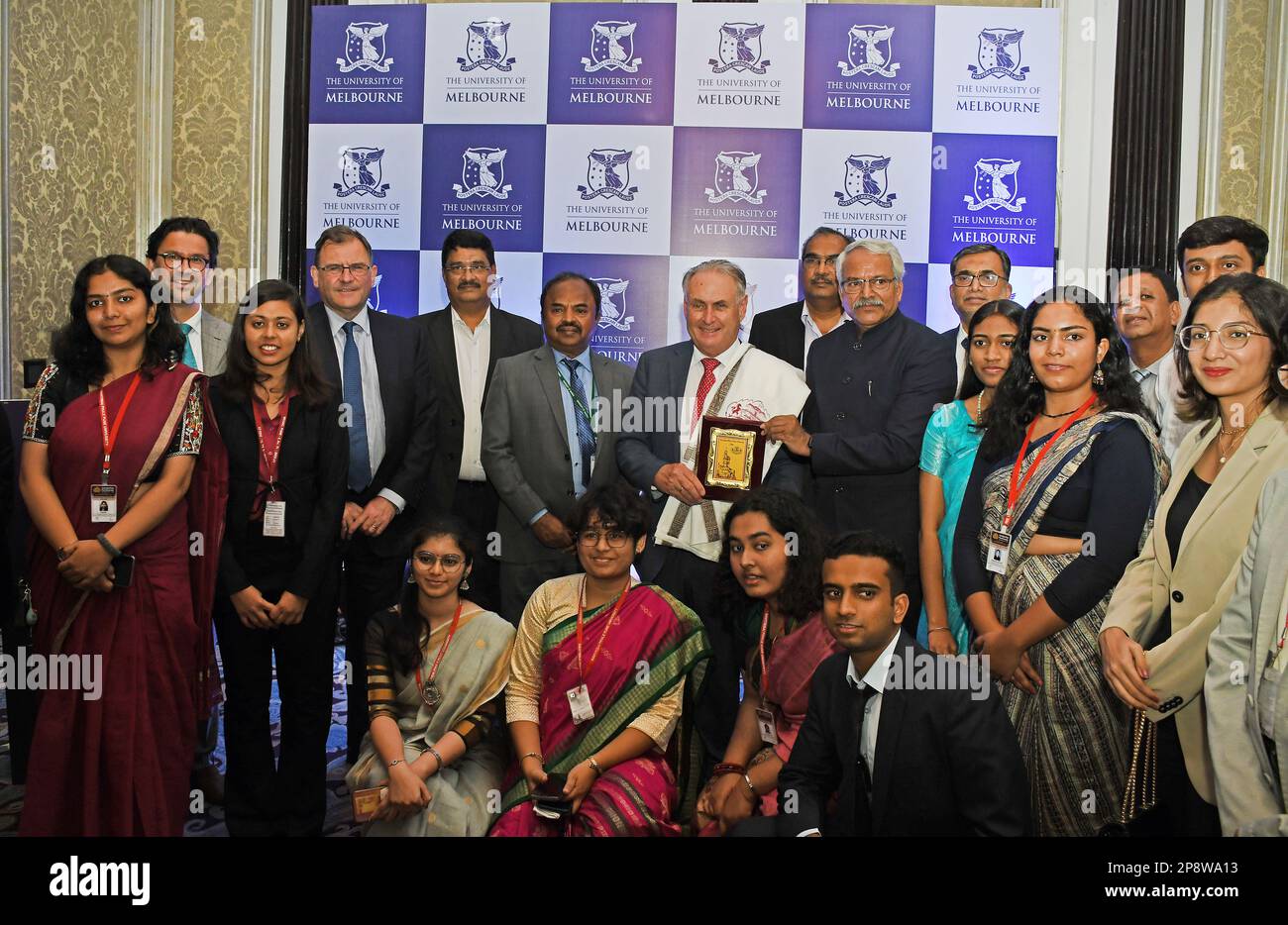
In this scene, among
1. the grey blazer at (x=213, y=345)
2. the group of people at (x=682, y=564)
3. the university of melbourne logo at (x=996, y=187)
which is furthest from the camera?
the university of melbourne logo at (x=996, y=187)

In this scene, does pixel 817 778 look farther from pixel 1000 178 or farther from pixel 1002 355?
pixel 1000 178

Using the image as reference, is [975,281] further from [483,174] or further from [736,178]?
[483,174]

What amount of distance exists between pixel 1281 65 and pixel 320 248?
5.25 meters

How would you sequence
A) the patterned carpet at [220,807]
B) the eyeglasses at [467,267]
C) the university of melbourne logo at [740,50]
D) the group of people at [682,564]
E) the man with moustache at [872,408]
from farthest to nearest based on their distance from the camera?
the university of melbourne logo at [740,50] → the eyeglasses at [467,267] → the man with moustache at [872,408] → the patterned carpet at [220,807] → the group of people at [682,564]

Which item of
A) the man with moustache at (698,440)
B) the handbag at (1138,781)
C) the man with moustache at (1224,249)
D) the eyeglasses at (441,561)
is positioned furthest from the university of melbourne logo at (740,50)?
the handbag at (1138,781)

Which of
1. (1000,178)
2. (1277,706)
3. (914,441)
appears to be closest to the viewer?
Result: (1277,706)

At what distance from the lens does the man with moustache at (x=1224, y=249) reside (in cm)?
365

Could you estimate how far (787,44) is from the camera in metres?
5.50

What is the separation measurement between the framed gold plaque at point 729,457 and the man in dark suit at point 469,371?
99 cm

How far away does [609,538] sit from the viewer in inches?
127

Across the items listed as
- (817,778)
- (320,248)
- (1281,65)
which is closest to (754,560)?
(817,778)

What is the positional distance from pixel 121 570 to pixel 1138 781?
2681mm

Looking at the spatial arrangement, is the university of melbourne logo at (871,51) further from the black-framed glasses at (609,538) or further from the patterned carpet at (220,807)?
the patterned carpet at (220,807)

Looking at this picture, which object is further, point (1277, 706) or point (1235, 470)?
point (1235, 470)
